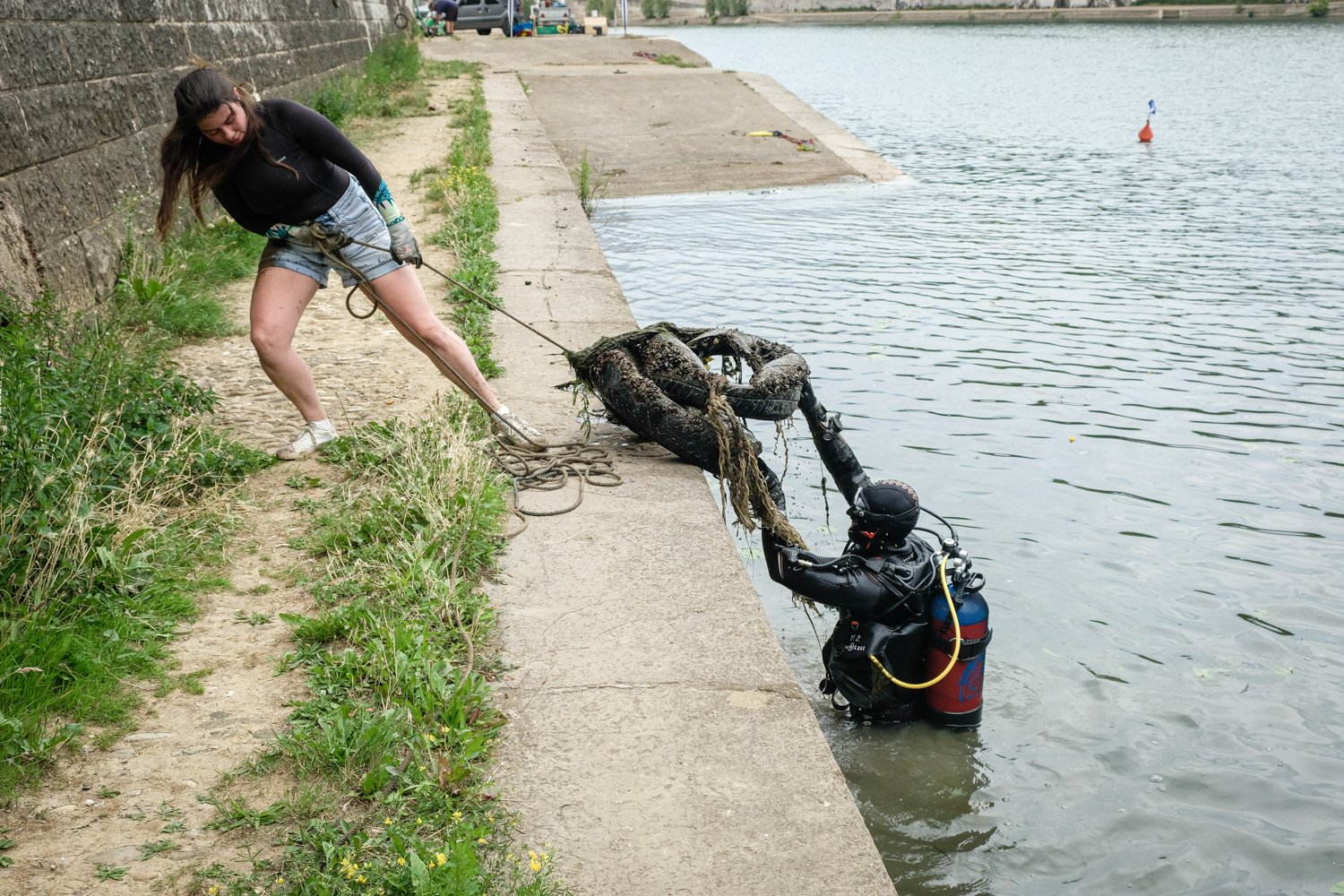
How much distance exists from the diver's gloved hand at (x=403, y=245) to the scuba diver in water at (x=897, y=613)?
2.21 metres

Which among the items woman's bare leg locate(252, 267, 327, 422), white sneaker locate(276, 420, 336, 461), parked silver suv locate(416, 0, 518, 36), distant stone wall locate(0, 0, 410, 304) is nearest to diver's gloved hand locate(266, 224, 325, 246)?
woman's bare leg locate(252, 267, 327, 422)

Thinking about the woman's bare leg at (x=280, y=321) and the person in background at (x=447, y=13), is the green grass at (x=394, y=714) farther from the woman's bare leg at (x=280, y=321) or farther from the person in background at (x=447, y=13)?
the person in background at (x=447, y=13)

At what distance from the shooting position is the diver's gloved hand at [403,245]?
537 cm

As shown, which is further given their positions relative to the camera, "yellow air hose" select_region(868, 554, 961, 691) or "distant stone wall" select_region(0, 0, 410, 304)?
"distant stone wall" select_region(0, 0, 410, 304)

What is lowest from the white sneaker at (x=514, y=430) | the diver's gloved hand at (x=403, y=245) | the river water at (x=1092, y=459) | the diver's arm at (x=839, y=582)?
the river water at (x=1092, y=459)

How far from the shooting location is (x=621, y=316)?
8.03 meters

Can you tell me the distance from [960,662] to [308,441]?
3.18 metres

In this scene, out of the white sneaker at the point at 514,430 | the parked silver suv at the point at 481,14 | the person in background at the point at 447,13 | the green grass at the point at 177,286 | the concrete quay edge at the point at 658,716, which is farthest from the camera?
the parked silver suv at the point at 481,14

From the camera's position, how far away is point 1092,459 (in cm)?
739

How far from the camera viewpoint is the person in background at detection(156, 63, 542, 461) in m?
4.84

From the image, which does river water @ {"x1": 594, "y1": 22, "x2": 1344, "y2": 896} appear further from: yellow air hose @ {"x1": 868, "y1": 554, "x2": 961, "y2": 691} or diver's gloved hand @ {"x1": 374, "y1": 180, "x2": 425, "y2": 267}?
diver's gloved hand @ {"x1": 374, "y1": 180, "x2": 425, "y2": 267}

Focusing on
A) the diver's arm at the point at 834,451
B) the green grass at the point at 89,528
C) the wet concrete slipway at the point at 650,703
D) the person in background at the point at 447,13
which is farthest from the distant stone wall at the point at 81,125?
the person in background at the point at 447,13

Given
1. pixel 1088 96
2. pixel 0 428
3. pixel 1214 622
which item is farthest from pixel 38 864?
pixel 1088 96

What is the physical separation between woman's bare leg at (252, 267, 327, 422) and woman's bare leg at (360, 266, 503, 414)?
0.36 m
